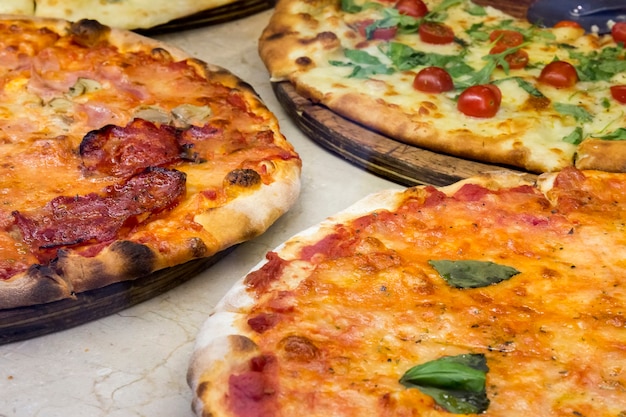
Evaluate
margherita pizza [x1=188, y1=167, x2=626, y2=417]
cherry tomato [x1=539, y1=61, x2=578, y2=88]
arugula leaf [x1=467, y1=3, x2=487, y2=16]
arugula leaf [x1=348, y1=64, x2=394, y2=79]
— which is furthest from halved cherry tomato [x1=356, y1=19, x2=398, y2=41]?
margherita pizza [x1=188, y1=167, x2=626, y2=417]

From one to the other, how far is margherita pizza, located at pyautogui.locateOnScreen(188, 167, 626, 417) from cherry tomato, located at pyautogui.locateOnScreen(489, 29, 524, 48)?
1.44m

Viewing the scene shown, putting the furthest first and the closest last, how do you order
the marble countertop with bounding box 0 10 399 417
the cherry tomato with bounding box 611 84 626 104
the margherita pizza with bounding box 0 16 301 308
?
the cherry tomato with bounding box 611 84 626 104, the margherita pizza with bounding box 0 16 301 308, the marble countertop with bounding box 0 10 399 417

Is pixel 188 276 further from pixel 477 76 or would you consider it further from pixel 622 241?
pixel 477 76

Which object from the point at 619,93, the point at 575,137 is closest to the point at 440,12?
the point at 619,93

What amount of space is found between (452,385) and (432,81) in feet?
6.59

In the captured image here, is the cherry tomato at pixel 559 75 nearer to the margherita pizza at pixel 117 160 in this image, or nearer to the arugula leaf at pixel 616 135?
the arugula leaf at pixel 616 135

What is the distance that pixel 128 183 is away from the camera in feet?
10.1

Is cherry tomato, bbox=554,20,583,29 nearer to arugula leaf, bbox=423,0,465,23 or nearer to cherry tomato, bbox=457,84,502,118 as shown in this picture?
arugula leaf, bbox=423,0,465,23

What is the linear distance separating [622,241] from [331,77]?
5.45ft

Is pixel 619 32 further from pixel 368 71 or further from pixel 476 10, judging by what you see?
pixel 368 71

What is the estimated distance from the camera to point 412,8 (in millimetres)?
4707

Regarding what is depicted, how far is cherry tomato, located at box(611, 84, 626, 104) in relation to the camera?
3841 mm

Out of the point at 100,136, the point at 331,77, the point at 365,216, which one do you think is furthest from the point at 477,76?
the point at 100,136

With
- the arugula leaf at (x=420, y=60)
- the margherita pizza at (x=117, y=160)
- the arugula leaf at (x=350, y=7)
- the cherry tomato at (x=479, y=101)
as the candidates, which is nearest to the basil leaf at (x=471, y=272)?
the margherita pizza at (x=117, y=160)
